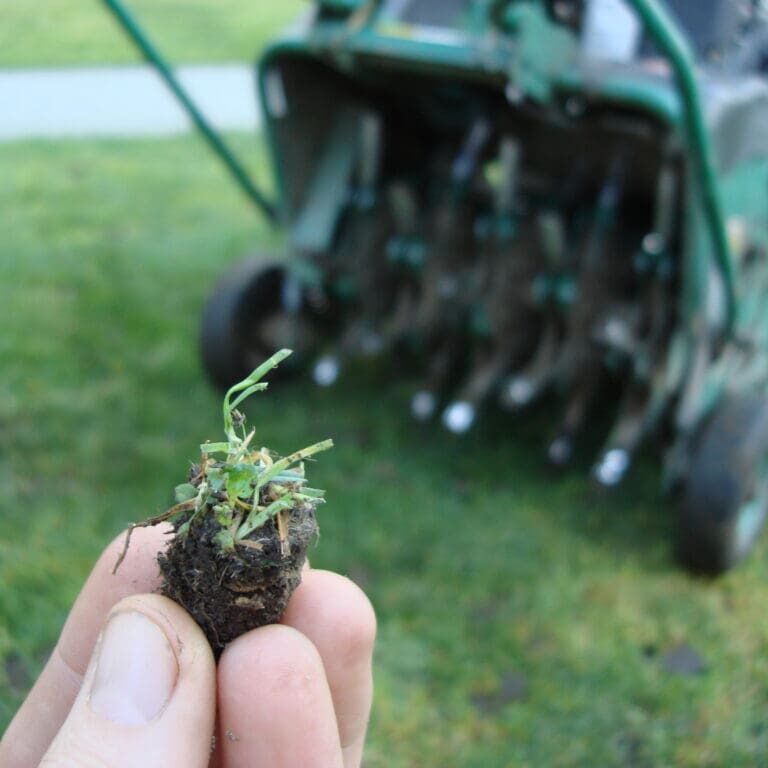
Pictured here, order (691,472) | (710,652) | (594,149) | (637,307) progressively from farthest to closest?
1. (594,149)
2. (637,307)
3. (691,472)
4. (710,652)

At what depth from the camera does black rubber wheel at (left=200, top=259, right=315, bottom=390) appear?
3.58 meters

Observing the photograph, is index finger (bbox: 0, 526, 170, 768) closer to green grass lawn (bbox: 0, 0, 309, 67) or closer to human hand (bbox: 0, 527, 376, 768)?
human hand (bbox: 0, 527, 376, 768)

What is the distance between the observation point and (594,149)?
12.1ft

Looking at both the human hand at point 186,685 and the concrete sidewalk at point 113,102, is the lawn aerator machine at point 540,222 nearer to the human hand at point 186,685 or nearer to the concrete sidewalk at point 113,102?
the human hand at point 186,685

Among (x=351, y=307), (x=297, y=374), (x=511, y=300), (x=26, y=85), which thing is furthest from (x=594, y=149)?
(x=26, y=85)

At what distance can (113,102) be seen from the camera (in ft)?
24.8

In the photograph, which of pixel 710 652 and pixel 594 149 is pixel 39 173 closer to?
pixel 594 149

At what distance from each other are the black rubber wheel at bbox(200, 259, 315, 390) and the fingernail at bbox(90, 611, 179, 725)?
2.39m

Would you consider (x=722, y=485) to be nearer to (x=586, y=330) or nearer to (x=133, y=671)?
(x=586, y=330)

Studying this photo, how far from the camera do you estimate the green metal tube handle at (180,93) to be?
3.27 m

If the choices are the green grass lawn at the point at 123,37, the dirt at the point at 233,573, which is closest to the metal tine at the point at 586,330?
the dirt at the point at 233,573

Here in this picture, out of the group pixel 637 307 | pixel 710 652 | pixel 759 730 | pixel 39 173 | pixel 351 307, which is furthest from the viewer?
pixel 39 173

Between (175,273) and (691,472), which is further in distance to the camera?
(175,273)

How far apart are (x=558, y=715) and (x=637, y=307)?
140 cm
